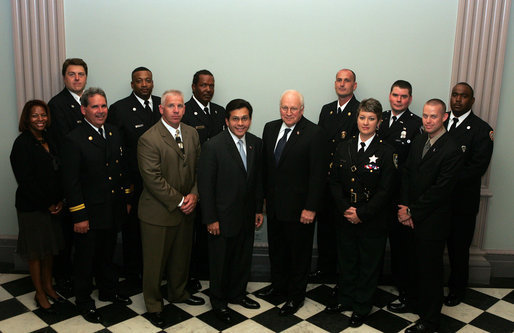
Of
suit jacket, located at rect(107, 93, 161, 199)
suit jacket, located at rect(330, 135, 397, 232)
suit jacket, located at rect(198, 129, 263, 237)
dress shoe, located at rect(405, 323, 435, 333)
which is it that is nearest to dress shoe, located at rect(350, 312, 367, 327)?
dress shoe, located at rect(405, 323, 435, 333)

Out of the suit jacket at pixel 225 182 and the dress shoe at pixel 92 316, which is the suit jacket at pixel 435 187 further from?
A: the dress shoe at pixel 92 316

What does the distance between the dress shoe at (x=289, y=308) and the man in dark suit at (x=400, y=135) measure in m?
0.75

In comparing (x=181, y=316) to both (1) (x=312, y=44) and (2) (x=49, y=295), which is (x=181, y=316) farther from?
(1) (x=312, y=44)

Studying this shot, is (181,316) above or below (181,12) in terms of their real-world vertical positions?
below

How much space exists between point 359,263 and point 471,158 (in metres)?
1.23

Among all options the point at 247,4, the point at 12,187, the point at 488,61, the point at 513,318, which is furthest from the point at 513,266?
the point at 12,187

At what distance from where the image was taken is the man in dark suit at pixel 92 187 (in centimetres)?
303

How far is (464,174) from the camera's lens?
3.46 metres

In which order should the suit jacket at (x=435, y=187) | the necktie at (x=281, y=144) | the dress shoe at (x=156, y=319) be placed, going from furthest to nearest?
the necktie at (x=281, y=144), the dress shoe at (x=156, y=319), the suit jacket at (x=435, y=187)

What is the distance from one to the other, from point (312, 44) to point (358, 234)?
70.9 inches

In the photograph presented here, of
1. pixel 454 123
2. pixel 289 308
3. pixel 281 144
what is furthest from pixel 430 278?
pixel 281 144

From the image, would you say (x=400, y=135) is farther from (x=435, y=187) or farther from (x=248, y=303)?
(x=248, y=303)

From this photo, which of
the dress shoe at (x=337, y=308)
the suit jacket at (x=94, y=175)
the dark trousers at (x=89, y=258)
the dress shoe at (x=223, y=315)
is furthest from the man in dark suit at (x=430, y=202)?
the dark trousers at (x=89, y=258)

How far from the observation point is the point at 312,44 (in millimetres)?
4012
